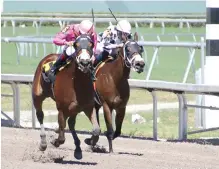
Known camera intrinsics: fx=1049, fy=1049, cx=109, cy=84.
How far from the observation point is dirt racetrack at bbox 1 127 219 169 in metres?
9.76

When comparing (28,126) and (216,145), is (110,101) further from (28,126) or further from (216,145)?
(28,126)

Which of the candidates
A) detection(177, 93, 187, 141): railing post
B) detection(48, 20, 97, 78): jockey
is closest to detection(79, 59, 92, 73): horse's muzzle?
detection(48, 20, 97, 78): jockey

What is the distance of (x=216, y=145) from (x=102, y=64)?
61.0 inches

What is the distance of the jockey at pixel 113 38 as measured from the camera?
11047mm

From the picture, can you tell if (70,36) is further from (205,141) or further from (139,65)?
(205,141)

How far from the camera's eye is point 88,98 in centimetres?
1023

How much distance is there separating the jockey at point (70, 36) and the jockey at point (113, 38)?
2.01 ft

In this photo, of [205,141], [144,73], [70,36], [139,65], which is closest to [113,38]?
[139,65]

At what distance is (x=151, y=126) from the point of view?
47.4 feet

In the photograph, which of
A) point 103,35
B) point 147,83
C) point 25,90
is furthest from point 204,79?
point 25,90

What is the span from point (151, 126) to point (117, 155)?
372 cm

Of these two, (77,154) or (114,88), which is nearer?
(77,154)

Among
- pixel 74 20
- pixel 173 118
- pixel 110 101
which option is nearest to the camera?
pixel 110 101

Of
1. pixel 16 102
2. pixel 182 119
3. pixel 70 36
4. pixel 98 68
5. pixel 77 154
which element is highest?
pixel 70 36
